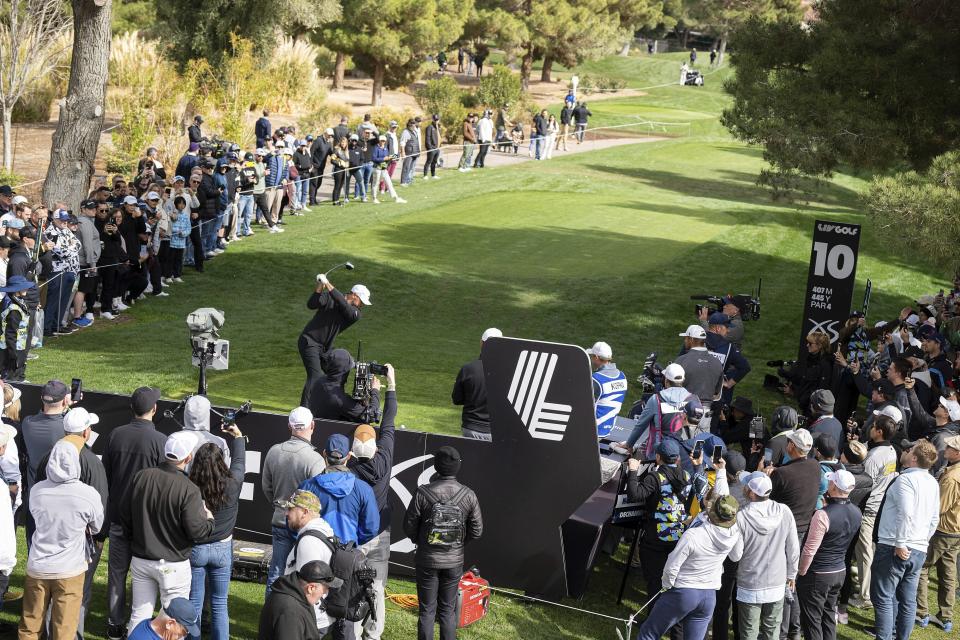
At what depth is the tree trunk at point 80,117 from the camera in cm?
2025

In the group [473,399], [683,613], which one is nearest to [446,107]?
[473,399]

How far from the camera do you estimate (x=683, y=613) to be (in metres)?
8.04

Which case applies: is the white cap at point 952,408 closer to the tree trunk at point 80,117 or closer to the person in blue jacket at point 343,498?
the person in blue jacket at point 343,498

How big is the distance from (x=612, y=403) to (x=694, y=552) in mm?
3802

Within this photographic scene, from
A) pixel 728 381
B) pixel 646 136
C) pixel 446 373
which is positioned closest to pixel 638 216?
pixel 446 373

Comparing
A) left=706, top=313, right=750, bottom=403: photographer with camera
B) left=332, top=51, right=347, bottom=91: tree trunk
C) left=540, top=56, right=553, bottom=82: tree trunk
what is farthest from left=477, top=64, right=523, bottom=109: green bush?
left=706, top=313, right=750, bottom=403: photographer with camera

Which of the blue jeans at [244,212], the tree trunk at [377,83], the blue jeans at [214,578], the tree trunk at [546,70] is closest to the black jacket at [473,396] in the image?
the blue jeans at [214,578]

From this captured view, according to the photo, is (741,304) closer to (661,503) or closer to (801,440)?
(801,440)

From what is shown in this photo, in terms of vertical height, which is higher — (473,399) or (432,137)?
(432,137)

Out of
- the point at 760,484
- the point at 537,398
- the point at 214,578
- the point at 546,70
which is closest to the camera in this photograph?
the point at 214,578

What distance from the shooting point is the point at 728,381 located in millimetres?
13102

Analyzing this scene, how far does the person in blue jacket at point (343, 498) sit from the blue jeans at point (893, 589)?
4.37 meters

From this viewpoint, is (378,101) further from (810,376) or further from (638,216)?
(810,376)

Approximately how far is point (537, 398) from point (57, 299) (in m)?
9.35
